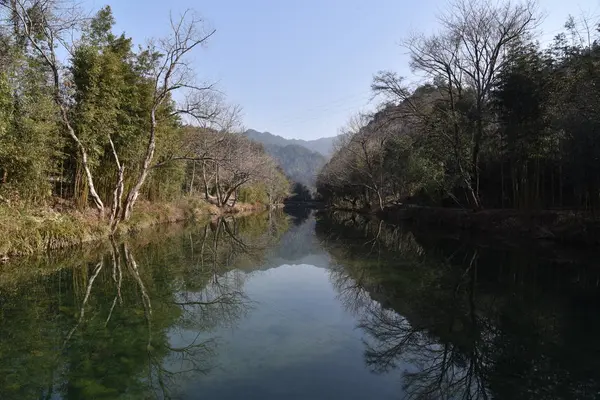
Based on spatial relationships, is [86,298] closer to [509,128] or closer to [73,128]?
[73,128]

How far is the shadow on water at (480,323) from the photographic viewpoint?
3904 millimetres

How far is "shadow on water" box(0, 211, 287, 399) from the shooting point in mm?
3798

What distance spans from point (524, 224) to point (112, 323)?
52.3ft

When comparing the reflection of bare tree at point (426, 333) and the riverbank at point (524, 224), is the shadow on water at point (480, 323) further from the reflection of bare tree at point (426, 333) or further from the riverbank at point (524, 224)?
the riverbank at point (524, 224)

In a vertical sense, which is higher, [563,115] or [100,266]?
[563,115]

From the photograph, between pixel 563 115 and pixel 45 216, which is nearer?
pixel 45 216

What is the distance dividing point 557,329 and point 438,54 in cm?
1732

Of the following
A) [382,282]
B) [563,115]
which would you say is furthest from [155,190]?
[563,115]

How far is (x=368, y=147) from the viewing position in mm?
35750

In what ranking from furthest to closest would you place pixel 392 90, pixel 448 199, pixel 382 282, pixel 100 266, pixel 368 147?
pixel 368 147
pixel 448 199
pixel 392 90
pixel 100 266
pixel 382 282

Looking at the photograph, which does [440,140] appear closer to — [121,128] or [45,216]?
[121,128]

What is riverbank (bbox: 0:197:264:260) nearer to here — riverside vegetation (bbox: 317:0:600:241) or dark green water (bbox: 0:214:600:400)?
dark green water (bbox: 0:214:600:400)

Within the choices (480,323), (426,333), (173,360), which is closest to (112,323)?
(173,360)

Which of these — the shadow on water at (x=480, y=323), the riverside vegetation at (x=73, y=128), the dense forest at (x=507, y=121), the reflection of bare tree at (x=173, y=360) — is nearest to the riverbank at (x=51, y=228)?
the riverside vegetation at (x=73, y=128)
